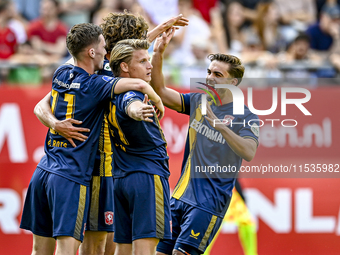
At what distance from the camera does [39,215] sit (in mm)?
4594

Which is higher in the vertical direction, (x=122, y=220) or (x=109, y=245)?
(x=122, y=220)

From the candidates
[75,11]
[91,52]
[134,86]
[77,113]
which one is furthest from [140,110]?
[75,11]

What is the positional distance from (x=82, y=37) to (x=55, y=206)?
1511 mm

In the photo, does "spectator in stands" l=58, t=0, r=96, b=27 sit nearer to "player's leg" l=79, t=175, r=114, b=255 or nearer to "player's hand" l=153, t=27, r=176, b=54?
"player's hand" l=153, t=27, r=176, b=54

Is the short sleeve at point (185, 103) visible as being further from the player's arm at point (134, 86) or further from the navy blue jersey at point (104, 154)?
the player's arm at point (134, 86)

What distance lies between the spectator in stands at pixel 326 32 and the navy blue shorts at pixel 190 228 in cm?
613

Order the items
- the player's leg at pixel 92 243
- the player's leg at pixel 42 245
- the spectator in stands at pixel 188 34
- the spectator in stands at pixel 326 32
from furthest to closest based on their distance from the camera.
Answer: the spectator in stands at pixel 326 32 < the spectator in stands at pixel 188 34 < the player's leg at pixel 92 243 < the player's leg at pixel 42 245

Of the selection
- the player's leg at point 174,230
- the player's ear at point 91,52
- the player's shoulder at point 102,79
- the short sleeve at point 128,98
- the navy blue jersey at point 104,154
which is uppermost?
the player's ear at point 91,52

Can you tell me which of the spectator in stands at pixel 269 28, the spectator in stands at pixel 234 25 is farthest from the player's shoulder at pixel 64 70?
the spectator in stands at pixel 269 28

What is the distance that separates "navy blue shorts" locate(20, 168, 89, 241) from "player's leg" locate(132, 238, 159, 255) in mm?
569

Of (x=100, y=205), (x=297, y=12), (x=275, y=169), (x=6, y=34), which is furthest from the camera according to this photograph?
(x=297, y=12)

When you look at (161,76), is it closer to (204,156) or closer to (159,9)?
(204,156)

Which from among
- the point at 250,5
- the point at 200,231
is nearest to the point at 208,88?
the point at 200,231

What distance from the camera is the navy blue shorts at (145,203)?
4262mm
